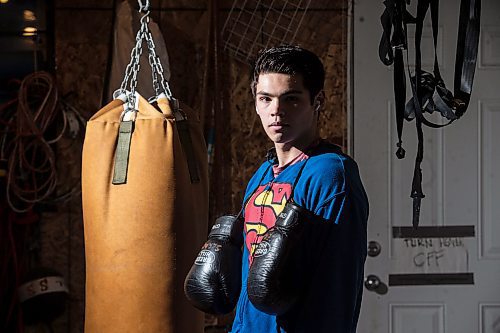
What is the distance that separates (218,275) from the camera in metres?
2.04

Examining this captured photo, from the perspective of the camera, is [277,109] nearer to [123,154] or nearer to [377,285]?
[123,154]

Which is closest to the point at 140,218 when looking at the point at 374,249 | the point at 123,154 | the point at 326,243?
the point at 123,154

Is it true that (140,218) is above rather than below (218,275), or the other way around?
above

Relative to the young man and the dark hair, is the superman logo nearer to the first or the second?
the young man

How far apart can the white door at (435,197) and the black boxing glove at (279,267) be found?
1.81 meters

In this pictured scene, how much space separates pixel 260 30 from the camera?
378cm

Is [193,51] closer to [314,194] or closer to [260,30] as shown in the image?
[260,30]

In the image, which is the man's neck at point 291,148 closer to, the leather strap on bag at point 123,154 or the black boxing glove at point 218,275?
the black boxing glove at point 218,275

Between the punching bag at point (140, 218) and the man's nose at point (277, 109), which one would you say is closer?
the man's nose at point (277, 109)

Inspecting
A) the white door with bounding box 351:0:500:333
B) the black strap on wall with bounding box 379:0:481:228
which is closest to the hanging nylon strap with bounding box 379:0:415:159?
the black strap on wall with bounding box 379:0:481:228

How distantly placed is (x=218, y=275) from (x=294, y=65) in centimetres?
56

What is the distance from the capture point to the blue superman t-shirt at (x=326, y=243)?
183cm

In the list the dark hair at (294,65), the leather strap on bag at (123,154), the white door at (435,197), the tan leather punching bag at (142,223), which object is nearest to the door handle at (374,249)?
the white door at (435,197)

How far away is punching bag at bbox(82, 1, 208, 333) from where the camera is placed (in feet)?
7.63
